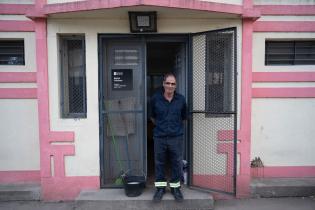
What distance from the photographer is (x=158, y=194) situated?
4816 millimetres

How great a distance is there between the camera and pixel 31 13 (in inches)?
192

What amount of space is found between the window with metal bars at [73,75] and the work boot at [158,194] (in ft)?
5.82

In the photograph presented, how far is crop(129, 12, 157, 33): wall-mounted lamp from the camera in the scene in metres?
4.89

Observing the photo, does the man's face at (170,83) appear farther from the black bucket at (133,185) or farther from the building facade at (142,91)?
the black bucket at (133,185)

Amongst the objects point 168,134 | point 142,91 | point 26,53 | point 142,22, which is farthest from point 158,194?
point 26,53

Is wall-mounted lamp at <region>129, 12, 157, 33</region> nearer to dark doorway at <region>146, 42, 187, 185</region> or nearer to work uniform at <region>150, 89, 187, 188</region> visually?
dark doorway at <region>146, 42, 187, 185</region>

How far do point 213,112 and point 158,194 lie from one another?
5.09 ft

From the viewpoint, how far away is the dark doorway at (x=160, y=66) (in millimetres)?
5594

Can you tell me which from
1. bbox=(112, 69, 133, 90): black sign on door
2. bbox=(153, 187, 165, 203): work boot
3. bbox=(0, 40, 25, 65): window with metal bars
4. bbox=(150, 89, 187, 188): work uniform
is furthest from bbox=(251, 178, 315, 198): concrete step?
bbox=(0, 40, 25, 65): window with metal bars

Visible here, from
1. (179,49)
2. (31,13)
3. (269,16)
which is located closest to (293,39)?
(269,16)

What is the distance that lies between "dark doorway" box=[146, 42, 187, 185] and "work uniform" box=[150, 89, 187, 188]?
0.71m

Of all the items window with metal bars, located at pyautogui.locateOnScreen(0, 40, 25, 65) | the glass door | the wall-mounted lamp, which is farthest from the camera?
window with metal bars, located at pyautogui.locateOnScreen(0, 40, 25, 65)

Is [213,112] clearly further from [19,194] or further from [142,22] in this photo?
[19,194]

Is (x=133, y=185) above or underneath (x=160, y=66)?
underneath
